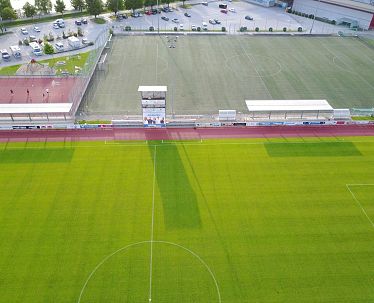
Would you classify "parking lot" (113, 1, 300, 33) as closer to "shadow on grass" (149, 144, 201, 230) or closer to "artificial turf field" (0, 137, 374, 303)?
"shadow on grass" (149, 144, 201, 230)

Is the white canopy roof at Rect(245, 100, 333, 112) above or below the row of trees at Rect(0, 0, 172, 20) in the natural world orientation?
Result: below

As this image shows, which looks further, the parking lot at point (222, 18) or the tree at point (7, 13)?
the parking lot at point (222, 18)

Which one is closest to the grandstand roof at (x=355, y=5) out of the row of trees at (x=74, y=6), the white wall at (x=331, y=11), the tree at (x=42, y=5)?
the white wall at (x=331, y=11)

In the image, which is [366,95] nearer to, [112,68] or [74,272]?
[112,68]

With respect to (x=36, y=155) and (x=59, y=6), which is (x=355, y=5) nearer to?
(x=59, y=6)

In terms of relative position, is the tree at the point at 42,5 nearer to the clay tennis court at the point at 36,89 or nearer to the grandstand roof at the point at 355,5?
the clay tennis court at the point at 36,89

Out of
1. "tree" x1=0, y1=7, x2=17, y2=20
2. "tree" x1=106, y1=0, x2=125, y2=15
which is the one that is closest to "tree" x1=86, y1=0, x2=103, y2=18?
"tree" x1=106, y1=0, x2=125, y2=15
